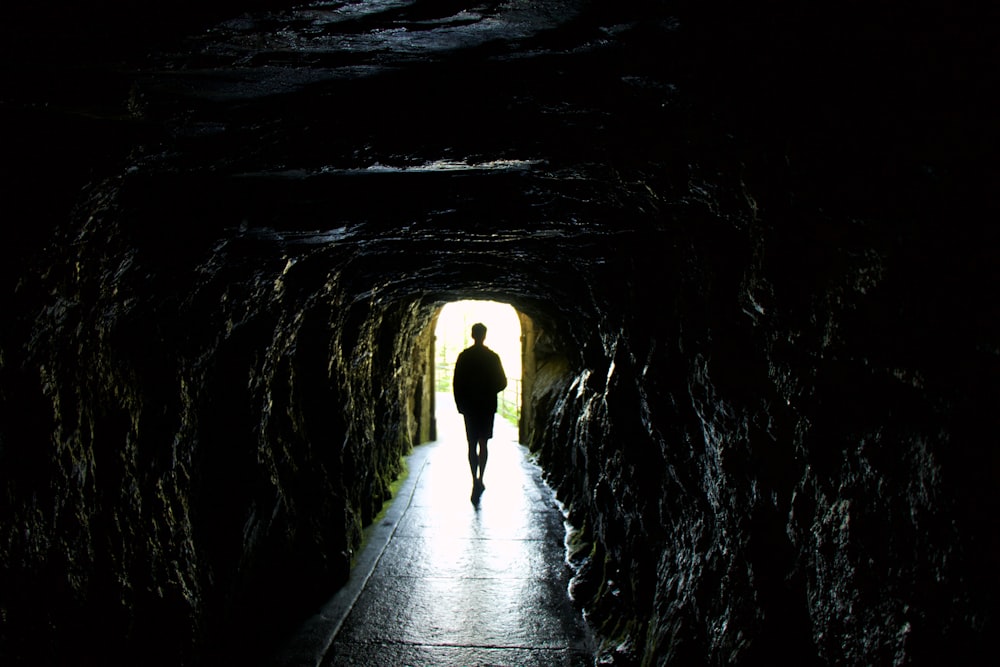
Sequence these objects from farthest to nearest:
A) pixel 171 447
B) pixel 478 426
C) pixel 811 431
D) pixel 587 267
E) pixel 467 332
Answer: pixel 467 332
pixel 478 426
pixel 587 267
pixel 171 447
pixel 811 431

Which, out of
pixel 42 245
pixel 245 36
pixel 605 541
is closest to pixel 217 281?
pixel 42 245

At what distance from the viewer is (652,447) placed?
4.25 m

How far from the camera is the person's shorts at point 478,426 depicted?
27.7ft

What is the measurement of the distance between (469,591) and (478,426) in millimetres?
2980

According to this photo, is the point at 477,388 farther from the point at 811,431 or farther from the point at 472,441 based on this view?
the point at 811,431

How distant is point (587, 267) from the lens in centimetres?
488

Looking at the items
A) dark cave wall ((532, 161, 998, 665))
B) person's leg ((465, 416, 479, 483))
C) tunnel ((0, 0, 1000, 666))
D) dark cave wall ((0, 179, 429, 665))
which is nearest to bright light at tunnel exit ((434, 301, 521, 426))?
person's leg ((465, 416, 479, 483))

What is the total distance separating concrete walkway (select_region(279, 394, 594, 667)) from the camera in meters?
4.67

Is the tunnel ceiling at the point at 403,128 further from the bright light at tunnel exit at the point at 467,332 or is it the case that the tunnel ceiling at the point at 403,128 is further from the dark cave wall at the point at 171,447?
the bright light at tunnel exit at the point at 467,332

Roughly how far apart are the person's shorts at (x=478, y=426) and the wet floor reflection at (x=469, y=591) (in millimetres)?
799

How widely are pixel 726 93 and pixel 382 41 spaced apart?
32.9 inches

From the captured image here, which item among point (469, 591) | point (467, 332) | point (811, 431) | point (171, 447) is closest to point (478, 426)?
point (469, 591)

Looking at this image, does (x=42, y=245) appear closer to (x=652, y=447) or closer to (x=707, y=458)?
(x=707, y=458)

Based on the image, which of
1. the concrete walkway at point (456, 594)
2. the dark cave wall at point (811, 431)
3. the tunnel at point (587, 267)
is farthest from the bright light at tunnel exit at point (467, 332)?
the dark cave wall at point (811, 431)
